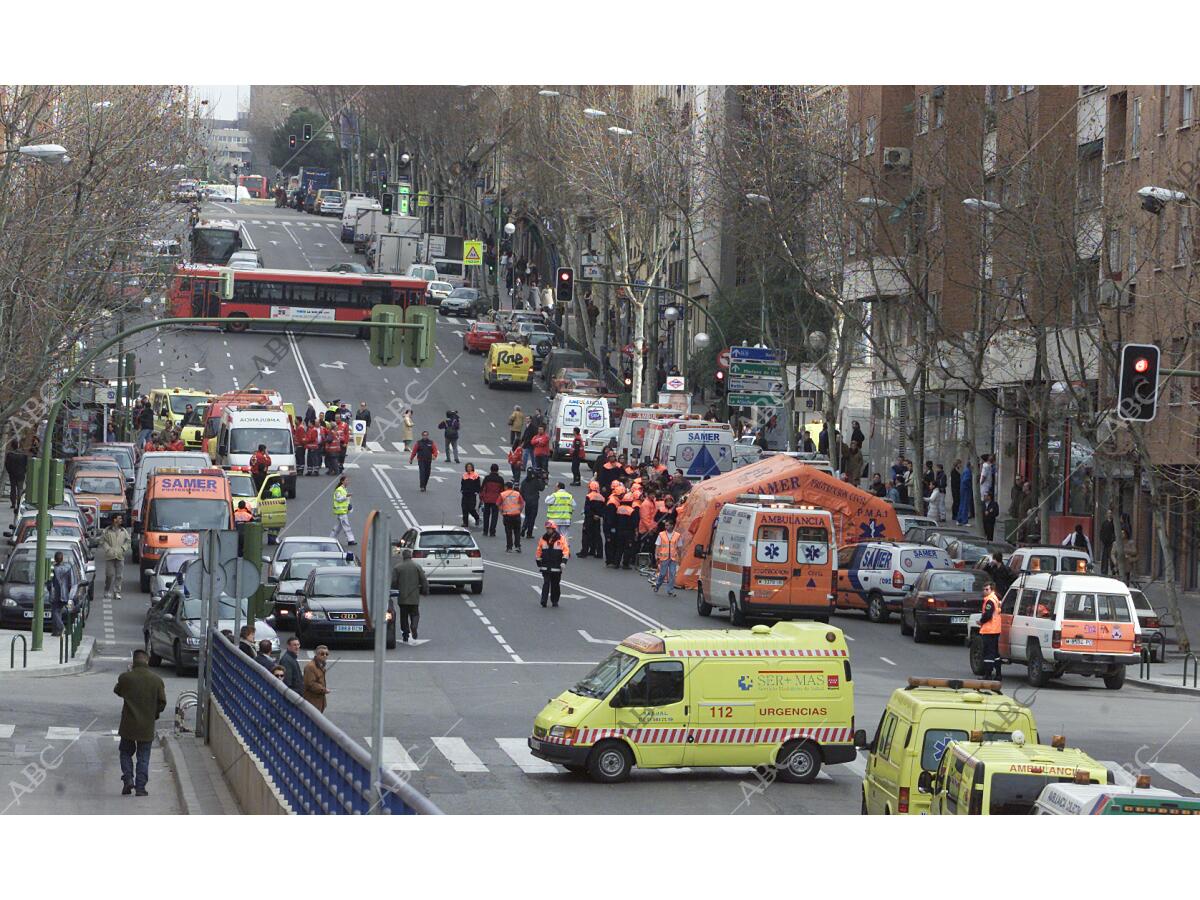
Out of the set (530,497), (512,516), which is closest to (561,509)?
(512,516)

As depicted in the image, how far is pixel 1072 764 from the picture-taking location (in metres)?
15.4

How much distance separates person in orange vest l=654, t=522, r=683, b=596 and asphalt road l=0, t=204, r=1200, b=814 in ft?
1.43

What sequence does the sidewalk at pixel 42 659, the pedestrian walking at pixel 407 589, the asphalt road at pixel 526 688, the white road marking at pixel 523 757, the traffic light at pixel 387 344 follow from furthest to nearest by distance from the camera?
the traffic light at pixel 387 344 → the pedestrian walking at pixel 407 589 → the sidewalk at pixel 42 659 → the white road marking at pixel 523 757 → the asphalt road at pixel 526 688

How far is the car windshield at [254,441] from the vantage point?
50844 mm

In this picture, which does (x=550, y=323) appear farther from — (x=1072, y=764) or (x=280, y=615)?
(x=1072, y=764)

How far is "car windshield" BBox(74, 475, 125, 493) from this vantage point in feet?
159

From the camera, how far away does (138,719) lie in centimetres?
1889

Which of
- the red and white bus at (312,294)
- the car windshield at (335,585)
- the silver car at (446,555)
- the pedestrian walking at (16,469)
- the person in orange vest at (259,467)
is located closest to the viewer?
the car windshield at (335,585)

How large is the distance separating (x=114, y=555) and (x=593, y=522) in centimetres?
1069

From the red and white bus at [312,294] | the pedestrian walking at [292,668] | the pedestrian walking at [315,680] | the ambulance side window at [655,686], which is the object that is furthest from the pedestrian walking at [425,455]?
the ambulance side window at [655,686]

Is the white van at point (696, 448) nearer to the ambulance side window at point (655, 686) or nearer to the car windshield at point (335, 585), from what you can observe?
the car windshield at point (335, 585)

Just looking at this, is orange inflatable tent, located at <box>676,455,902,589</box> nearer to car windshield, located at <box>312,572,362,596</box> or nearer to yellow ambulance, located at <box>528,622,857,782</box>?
car windshield, located at <box>312,572,362,596</box>

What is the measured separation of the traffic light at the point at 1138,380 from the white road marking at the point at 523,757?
832cm

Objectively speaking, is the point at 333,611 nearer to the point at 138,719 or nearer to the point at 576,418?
the point at 138,719
